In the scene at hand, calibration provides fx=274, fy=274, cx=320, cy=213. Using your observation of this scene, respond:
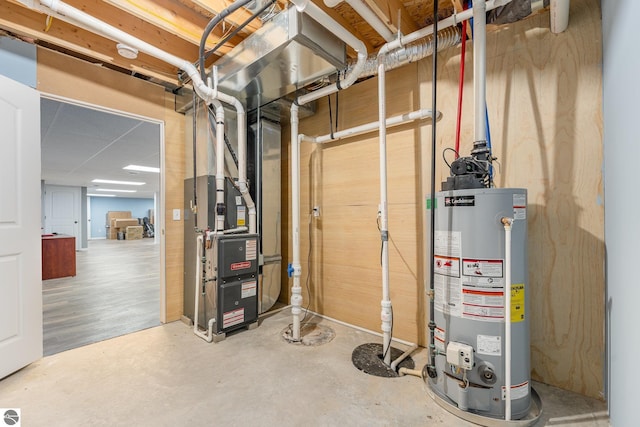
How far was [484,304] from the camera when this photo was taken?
1433 mm

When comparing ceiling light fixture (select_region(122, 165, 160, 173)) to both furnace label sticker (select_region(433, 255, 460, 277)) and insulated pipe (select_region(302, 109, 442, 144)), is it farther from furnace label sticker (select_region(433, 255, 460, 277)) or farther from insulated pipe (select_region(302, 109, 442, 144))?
furnace label sticker (select_region(433, 255, 460, 277))

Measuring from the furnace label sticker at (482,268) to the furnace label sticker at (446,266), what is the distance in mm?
42

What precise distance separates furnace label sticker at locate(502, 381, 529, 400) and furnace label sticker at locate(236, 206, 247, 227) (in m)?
2.40

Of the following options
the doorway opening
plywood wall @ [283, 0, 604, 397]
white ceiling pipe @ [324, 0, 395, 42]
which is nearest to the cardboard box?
the doorway opening

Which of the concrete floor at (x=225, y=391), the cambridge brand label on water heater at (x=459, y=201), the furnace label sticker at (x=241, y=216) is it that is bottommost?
the concrete floor at (x=225, y=391)

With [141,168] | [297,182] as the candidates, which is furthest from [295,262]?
[141,168]

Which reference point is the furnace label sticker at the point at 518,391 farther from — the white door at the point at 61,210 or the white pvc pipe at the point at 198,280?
the white door at the point at 61,210

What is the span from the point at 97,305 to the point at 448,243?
13.5ft

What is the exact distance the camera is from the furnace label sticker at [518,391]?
1420 millimetres

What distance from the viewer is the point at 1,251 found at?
1860 millimetres

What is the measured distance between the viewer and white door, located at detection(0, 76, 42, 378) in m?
1.88

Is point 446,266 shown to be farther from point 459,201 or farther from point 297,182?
point 297,182

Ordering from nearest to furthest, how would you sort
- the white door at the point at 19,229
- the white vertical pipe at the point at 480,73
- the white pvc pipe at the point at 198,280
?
the white vertical pipe at the point at 480,73 → the white door at the point at 19,229 → the white pvc pipe at the point at 198,280

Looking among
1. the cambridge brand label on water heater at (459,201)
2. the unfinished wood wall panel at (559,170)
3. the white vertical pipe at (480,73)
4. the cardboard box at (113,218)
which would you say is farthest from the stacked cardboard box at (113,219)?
the unfinished wood wall panel at (559,170)
